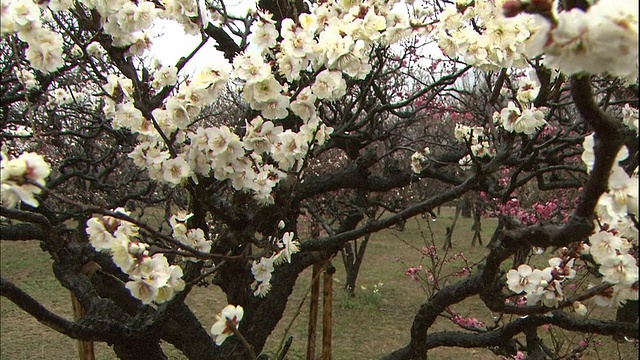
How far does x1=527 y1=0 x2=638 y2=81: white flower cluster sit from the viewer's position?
0.66 metres

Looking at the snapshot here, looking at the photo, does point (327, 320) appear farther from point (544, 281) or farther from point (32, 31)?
point (32, 31)

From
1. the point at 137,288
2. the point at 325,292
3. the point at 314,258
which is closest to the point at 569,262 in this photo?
the point at 137,288

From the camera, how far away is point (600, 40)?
67cm

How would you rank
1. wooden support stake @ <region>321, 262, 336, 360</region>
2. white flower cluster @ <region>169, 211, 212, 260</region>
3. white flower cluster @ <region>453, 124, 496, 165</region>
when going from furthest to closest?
1. wooden support stake @ <region>321, 262, 336, 360</region>
2. white flower cluster @ <region>453, 124, 496, 165</region>
3. white flower cluster @ <region>169, 211, 212, 260</region>

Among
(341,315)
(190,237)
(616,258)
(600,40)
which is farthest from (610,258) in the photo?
(341,315)

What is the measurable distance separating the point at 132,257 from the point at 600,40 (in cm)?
126

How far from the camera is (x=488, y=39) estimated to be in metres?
1.87

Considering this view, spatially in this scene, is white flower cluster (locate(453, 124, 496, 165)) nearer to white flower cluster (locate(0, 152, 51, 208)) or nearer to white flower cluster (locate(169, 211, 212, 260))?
white flower cluster (locate(169, 211, 212, 260))

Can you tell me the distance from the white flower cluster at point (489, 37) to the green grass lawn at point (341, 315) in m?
3.07

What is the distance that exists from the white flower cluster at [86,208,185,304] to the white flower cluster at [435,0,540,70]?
1.30 m

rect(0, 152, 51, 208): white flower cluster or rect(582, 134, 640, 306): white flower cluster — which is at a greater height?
rect(582, 134, 640, 306): white flower cluster

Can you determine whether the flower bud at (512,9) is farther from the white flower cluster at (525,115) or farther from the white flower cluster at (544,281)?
the white flower cluster at (525,115)

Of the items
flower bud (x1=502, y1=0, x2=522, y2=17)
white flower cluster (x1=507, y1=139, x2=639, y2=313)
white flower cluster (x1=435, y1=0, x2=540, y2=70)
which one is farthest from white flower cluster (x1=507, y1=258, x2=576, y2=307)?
flower bud (x1=502, y1=0, x2=522, y2=17)

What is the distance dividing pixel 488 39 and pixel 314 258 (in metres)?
2.04
